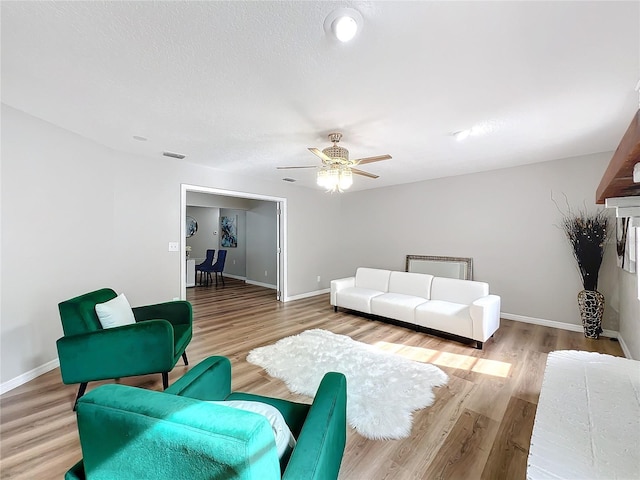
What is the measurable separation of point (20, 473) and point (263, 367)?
1.68 m

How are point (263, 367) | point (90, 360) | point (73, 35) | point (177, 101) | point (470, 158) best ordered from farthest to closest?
point (470, 158), point (263, 367), point (177, 101), point (90, 360), point (73, 35)

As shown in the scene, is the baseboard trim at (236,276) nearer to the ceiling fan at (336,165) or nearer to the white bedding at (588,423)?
the ceiling fan at (336,165)

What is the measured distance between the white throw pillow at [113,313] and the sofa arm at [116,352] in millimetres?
159

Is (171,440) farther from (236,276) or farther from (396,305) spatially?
(236,276)

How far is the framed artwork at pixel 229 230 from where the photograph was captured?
334 inches

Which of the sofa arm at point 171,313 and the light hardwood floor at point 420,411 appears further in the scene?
the sofa arm at point 171,313

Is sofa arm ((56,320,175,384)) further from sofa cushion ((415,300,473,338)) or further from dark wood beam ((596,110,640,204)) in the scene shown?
sofa cushion ((415,300,473,338))

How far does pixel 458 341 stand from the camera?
355 centimetres

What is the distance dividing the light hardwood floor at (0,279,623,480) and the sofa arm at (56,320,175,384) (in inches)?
14.2

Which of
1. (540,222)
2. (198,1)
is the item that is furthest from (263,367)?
(540,222)

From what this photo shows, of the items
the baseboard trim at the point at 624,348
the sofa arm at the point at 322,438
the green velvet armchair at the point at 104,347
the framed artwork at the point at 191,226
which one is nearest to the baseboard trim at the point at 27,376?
the green velvet armchair at the point at 104,347

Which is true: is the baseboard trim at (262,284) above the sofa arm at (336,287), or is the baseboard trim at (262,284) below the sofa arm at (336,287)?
below

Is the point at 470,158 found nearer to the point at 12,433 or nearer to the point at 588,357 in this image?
the point at 588,357

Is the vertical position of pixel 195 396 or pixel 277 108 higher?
pixel 277 108
